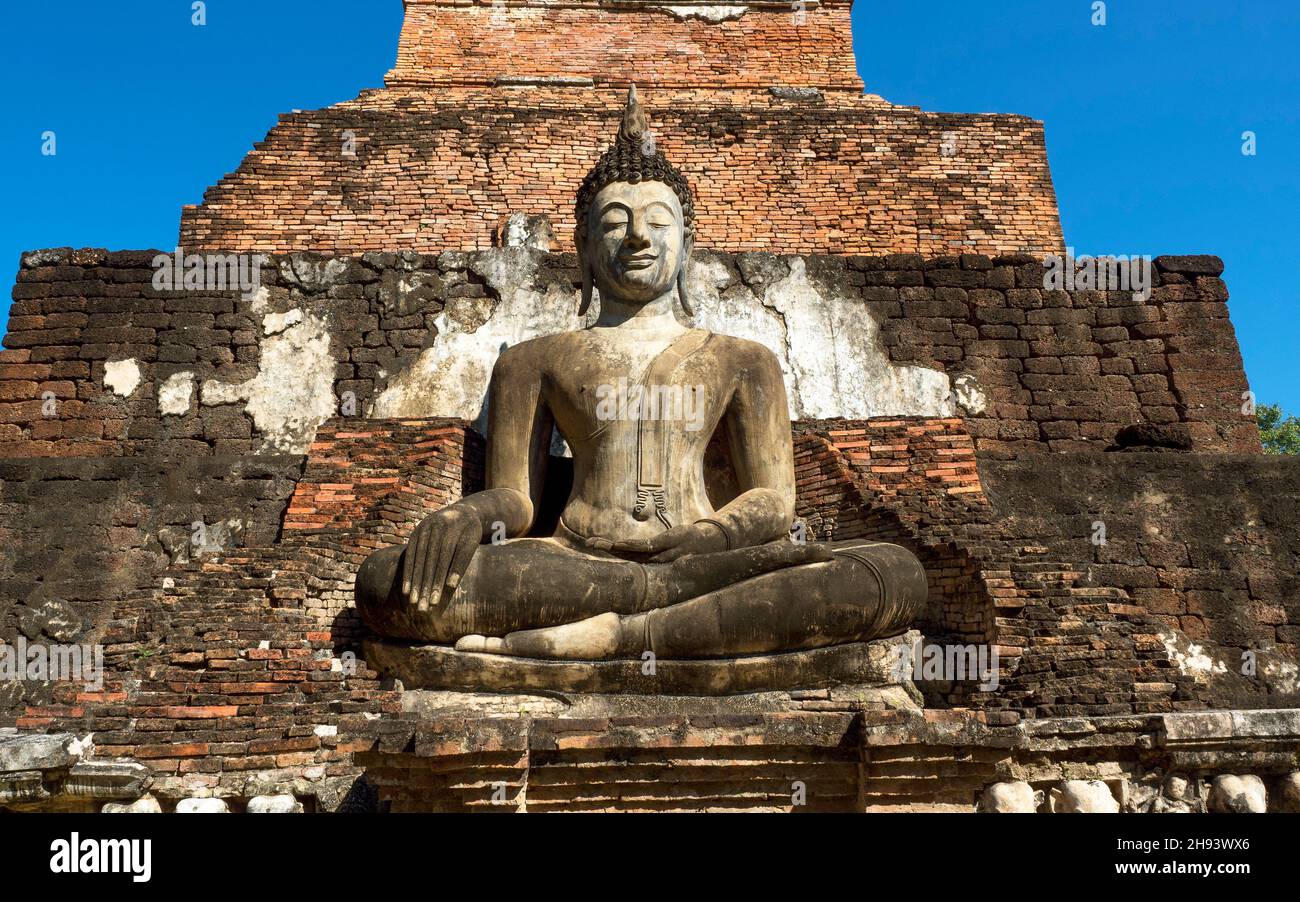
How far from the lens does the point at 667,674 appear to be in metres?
5.57

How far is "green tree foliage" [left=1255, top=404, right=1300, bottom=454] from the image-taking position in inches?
1192

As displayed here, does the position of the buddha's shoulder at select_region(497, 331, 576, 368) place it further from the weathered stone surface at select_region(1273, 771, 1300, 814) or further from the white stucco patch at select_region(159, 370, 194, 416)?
the weathered stone surface at select_region(1273, 771, 1300, 814)

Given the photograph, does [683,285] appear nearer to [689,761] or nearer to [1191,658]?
[689,761]

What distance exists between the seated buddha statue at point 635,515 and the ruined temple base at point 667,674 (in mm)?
51

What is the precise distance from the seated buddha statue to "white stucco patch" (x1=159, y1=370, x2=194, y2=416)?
8.28ft

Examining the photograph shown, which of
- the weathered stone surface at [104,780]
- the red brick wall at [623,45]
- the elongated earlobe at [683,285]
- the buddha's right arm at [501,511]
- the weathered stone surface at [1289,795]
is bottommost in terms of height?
the weathered stone surface at [1289,795]

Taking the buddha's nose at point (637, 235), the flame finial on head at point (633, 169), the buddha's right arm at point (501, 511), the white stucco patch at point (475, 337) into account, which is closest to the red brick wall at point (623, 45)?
the white stucco patch at point (475, 337)

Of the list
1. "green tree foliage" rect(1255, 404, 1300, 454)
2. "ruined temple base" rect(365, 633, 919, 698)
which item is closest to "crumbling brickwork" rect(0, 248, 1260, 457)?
"ruined temple base" rect(365, 633, 919, 698)

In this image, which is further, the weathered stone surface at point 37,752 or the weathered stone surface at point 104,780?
the weathered stone surface at point 104,780

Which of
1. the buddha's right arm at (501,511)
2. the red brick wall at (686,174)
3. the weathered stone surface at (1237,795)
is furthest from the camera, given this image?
the red brick wall at (686,174)

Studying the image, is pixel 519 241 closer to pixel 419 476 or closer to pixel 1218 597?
pixel 419 476

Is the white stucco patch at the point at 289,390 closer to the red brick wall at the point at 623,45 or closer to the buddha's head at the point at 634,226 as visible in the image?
the buddha's head at the point at 634,226

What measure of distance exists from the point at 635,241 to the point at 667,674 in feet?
8.54

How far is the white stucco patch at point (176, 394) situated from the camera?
8.31 metres
